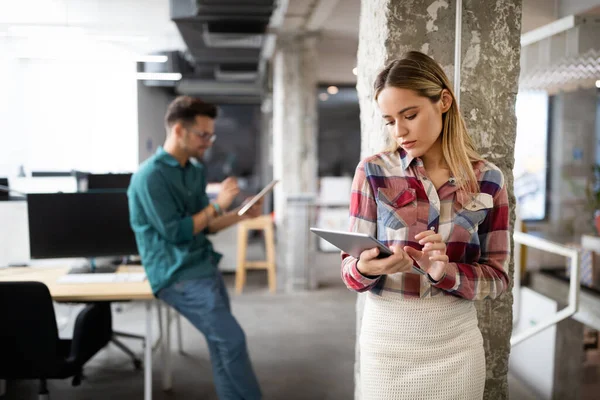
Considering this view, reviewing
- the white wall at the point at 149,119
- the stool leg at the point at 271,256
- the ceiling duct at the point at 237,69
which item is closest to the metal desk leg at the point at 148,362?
the stool leg at the point at 271,256

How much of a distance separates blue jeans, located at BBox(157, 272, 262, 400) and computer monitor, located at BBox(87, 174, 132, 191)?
56.9 inches

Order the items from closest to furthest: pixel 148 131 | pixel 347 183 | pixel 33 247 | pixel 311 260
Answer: pixel 33 247 → pixel 311 260 → pixel 347 183 → pixel 148 131

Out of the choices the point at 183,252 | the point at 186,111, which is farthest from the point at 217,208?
the point at 186,111

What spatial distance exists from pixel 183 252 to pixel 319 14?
152 inches

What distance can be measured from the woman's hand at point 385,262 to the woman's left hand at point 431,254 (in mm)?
45

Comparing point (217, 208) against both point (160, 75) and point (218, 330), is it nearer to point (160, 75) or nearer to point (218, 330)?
point (218, 330)

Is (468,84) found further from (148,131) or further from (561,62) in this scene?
(148,131)

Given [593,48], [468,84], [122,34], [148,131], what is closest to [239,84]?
[148,131]

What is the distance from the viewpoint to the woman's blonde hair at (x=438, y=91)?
126 centimetres

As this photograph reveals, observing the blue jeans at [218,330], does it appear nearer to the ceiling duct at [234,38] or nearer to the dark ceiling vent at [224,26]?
the dark ceiling vent at [224,26]

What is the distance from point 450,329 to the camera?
51.6 inches

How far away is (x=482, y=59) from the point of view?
1755 mm

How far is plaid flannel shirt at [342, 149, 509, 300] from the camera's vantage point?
1.28 metres

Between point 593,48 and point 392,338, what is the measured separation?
3.13m
